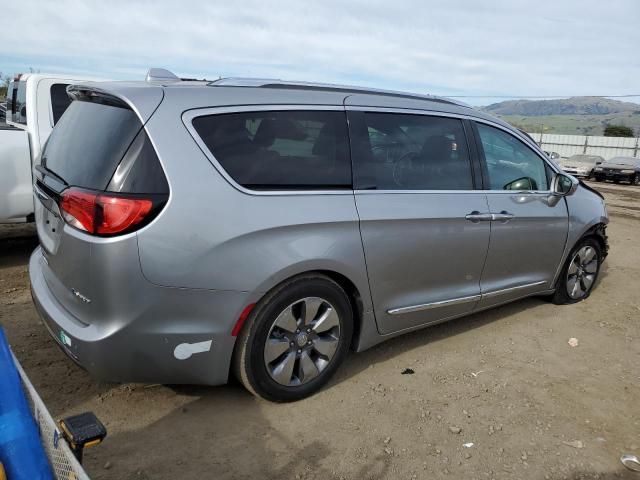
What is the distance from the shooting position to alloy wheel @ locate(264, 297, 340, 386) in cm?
287

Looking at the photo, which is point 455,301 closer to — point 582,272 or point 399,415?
point 399,415

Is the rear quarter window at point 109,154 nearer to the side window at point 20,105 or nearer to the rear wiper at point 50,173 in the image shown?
the rear wiper at point 50,173

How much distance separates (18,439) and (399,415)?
2.11 m

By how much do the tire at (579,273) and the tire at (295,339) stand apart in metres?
2.71

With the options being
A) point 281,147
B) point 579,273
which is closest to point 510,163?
point 579,273

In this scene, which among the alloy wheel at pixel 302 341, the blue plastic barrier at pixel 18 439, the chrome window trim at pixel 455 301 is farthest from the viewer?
the chrome window trim at pixel 455 301

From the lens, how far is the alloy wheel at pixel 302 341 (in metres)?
2.87

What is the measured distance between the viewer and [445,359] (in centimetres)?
381

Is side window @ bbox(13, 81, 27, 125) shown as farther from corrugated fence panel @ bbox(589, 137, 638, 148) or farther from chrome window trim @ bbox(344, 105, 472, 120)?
corrugated fence panel @ bbox(589, 137, 638, 148)

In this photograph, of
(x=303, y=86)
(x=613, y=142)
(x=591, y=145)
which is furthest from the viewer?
(x=591, y=145)

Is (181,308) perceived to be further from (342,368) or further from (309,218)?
(342,368)

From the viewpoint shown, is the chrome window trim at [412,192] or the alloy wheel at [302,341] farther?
the chrome window trim at [412,192]

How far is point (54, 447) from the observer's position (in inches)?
61.5

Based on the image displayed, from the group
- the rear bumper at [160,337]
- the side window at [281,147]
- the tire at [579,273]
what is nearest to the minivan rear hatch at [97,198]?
the rear bumper at [160,337]
